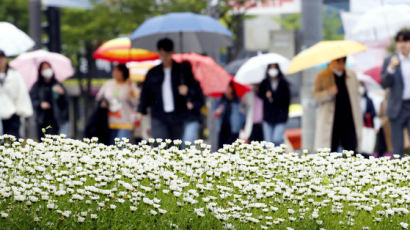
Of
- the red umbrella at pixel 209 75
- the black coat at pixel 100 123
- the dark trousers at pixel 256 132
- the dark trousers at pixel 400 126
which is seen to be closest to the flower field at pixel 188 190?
the dark trousers at pixel 400 126

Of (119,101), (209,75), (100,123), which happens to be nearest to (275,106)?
(209,75)

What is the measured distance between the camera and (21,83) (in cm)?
974

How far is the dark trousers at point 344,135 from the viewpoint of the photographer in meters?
9.95

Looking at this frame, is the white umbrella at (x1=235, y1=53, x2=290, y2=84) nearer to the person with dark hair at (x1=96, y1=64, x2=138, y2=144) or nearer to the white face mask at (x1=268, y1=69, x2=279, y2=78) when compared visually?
the white face mask at (x1=268, y1=69, x2=279, y2=78)

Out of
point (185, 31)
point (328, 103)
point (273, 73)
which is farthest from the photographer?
point (273, 73)

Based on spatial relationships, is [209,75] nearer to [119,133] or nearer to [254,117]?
[254,117]

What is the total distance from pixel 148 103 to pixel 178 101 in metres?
0.38

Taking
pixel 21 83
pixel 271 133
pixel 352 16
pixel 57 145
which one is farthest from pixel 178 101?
pixel 352 16

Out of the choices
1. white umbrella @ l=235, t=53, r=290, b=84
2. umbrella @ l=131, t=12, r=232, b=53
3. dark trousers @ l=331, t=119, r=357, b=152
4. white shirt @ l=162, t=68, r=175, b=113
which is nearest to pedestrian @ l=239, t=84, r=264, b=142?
white umbrella @ l=235, t=53, r=290, b=84

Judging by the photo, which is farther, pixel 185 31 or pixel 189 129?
pixel 185 31

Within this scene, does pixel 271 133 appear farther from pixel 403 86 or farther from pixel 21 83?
pixel 21 83

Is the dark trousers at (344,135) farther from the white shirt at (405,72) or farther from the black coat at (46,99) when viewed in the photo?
the black coat at (46,99)

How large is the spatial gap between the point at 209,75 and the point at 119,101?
1.72 metres

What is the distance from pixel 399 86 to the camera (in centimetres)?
1002
